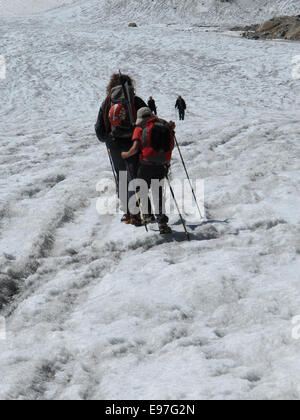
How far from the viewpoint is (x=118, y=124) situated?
6336 mm

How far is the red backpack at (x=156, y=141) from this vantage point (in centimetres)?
562

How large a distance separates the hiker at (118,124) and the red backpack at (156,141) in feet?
2.30

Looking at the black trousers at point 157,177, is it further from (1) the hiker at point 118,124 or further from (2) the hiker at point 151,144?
(1) the hiker at point 118,124

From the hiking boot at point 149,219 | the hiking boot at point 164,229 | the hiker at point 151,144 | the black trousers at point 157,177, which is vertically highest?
the hiker at point 151,144

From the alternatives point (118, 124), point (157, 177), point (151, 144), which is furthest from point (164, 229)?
point (118, 124)

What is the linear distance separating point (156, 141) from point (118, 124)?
3.06 feet

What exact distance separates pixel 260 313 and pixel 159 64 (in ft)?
104

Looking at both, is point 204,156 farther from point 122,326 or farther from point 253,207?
point 122,326

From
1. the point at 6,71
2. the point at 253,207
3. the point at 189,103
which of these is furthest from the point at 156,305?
the point at 6,71

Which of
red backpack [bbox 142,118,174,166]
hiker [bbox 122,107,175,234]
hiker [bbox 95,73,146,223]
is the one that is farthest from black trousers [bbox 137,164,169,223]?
hiker [bbox 95,73,146,223]

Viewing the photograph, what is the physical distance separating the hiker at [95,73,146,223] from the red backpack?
0.70m

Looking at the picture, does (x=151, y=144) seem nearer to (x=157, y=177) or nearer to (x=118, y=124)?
(x=157, y=177)

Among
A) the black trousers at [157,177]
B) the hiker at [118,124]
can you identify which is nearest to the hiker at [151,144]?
the black trousers at [157,177]

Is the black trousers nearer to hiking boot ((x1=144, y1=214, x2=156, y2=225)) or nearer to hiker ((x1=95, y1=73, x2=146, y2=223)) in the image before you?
hiking boot ((x1=144, y1=214, x2=156, y2=225))
